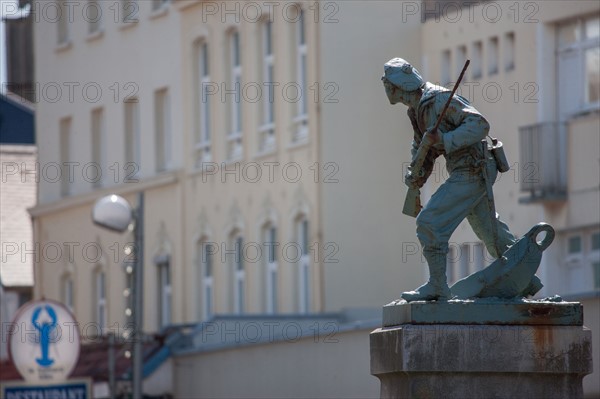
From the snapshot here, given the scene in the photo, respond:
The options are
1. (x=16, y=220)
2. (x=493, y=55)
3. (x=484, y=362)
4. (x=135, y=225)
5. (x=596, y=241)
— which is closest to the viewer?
(x=484, y=362)

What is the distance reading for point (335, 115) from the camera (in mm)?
43469

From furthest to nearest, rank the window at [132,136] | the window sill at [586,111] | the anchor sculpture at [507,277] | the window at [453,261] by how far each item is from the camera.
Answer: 1. the window at [132,136]
2. the window at [453,261]
3. the window sill at [586,111]
4. the anchor sculpture at [507,277]

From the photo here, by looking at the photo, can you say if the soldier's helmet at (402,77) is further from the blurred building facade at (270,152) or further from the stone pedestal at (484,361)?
the blurred building facade at (270,152)

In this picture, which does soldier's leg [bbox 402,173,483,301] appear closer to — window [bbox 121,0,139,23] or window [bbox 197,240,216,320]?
window [bbox 197,240,216,320]

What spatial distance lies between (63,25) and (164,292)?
8323 mm

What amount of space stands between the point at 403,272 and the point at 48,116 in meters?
15.4

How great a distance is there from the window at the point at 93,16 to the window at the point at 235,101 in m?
7.21

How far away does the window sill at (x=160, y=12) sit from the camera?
49906 mm

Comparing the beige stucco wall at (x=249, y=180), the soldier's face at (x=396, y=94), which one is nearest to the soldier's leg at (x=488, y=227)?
the soldier's face at (x=396, y=94)

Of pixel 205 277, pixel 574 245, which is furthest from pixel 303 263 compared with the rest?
pixel 574 245

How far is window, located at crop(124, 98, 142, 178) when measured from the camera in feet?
170

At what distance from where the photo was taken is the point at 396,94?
17.5 meters

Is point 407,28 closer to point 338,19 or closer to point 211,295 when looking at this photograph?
point 338,19

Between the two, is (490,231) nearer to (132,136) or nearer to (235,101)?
(235,101)
